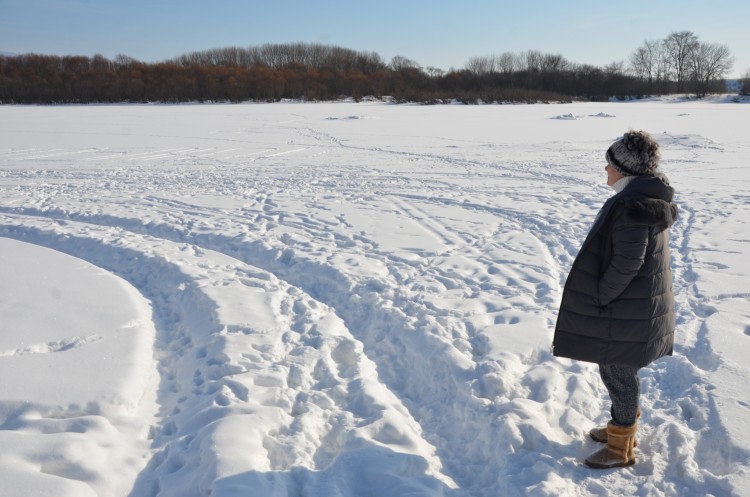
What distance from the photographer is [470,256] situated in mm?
6270

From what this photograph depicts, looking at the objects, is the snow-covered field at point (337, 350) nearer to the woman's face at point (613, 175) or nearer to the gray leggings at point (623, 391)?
the gray leggings at point (623, 391)

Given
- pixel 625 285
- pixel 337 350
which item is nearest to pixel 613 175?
pixel 625 285

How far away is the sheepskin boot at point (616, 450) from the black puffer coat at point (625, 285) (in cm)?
36

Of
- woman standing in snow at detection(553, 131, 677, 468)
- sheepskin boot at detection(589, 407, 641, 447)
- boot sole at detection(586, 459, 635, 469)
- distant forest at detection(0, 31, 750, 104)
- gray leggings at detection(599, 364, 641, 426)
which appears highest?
distant forest at detection(0, 31, 750, 104)

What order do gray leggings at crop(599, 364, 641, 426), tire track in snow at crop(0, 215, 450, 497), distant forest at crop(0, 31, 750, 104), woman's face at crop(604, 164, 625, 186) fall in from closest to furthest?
1. woman's face at crop(604, 164, 625, 186)
2. gray leggings at crop(599, 364, 641, 426)
3. tire track in snow at crop(0, 215, 450, 497)
4. distant forest at crop(0, 31, 750, 104)

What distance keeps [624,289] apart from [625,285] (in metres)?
0.05

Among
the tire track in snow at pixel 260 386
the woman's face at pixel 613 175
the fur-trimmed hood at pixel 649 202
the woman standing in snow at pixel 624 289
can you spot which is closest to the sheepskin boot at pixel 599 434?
the woman standing in snow at pixel 624 289

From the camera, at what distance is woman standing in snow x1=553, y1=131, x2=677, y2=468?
2.48 meters

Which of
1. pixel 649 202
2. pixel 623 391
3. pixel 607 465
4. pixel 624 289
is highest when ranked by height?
pixel 649 202

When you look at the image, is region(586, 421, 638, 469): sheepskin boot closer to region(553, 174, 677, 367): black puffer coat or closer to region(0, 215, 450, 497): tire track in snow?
region(553, 174, 677, 367): black puffer coat

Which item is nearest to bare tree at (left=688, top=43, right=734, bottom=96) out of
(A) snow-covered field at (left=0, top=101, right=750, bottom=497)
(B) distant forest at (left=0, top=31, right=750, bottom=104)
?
(B) distant forest at (left=0, top=31, right=750, bottom=104)

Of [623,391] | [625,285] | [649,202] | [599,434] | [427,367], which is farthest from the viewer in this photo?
[427,367]

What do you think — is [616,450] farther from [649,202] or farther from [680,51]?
[680,51]

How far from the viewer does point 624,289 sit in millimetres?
2588
